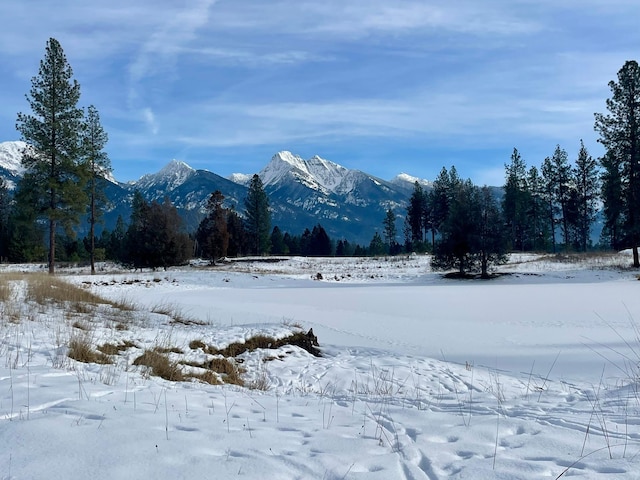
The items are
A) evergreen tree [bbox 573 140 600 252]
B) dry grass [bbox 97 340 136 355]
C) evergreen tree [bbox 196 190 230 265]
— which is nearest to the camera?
dry grass [bbox 97 340 136 355]

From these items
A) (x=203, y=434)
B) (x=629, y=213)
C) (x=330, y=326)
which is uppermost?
(x=629, y=213)

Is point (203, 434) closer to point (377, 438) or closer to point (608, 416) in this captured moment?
point (377, 438)

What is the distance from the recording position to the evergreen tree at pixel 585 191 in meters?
58.4

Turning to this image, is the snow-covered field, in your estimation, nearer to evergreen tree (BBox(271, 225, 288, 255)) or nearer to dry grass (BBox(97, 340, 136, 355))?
dry grass (BBox(97, 340, 136, 355))

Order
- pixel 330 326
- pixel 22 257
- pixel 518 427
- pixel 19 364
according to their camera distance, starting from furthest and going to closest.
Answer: pixel 22 257 → pixel 330 326 → pixel 19 364 → pixel 518 427

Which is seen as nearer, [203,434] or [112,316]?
[203,434]

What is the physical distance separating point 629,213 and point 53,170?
133 feet

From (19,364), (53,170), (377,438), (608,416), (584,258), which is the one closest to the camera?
(377,438)

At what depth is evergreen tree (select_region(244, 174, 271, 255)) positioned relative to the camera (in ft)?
229

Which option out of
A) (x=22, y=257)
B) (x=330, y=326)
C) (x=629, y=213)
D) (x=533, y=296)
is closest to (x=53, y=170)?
(x=330, y=326)

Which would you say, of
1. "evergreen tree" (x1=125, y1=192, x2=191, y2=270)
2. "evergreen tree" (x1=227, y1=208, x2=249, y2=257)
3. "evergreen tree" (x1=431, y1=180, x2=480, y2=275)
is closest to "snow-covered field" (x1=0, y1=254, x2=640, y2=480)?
"evergreen tree" (x1=431, y1=180, x2=480, y2=275)

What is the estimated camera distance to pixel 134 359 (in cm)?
652

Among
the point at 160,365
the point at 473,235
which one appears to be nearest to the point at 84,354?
the point at 160,365

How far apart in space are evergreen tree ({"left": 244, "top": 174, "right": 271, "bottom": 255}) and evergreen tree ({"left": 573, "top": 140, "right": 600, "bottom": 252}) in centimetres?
4734
